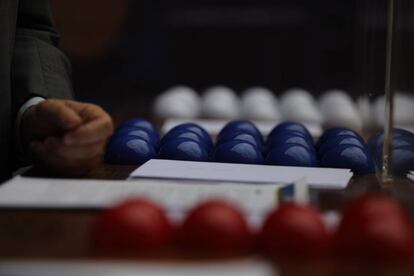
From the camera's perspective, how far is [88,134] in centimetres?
94

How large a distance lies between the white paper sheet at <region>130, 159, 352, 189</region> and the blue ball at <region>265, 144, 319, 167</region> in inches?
1.3

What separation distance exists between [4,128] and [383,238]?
65 centimetres

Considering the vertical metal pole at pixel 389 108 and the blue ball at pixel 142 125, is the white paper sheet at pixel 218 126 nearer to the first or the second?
the blue ball at pixel 142 125

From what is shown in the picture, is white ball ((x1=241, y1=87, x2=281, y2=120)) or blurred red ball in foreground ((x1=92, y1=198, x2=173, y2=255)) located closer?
blurred red ball in foreground ((x1=92, y1=198, x2=173, y2=255))

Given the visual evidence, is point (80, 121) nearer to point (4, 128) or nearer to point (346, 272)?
point (4, 128)

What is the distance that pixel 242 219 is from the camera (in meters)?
0.70

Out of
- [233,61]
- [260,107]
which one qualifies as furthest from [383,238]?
[233,61]

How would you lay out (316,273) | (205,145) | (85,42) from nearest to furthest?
1. (316,273)
2. (205,145)
3. (85,42)

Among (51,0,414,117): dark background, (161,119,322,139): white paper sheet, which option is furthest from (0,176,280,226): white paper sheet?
(51,0,414,117): dark background

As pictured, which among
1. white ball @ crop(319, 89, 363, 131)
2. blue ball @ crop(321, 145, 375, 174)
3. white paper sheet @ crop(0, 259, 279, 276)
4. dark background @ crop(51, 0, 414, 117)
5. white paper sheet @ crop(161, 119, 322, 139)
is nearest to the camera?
white paper sheet @ crop(0, 259, 279, 276)

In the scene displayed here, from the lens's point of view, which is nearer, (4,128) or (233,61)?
(4,128)

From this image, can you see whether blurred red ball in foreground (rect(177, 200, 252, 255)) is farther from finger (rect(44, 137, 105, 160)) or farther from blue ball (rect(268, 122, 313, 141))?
blue ball (rect(268, 122, 313, 141))

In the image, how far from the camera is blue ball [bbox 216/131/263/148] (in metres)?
1.14

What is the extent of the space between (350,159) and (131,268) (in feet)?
1.60
